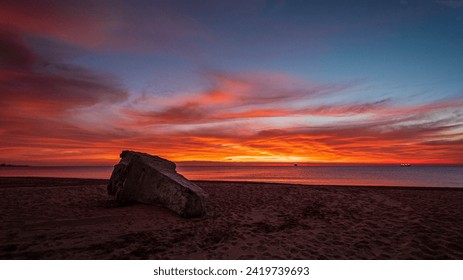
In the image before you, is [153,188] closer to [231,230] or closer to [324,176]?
[231,230]

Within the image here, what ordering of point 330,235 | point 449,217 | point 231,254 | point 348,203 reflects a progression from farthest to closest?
point 348,203
point 449,217
point 330,235
point 231,254

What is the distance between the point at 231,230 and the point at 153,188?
11.4 ft

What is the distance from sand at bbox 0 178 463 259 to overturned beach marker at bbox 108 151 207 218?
339 mm

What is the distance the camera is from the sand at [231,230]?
5109 mm

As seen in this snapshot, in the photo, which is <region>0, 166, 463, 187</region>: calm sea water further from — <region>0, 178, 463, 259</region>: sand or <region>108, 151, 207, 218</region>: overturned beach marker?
<region>108, 151, 207, 218</region>: overturned beach marker

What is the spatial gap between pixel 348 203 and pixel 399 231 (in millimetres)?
3897

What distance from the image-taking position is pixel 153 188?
28.2 feet

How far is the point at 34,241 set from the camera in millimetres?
5238

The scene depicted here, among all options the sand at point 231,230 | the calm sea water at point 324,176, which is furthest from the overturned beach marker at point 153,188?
the calm sea water at point 324,176

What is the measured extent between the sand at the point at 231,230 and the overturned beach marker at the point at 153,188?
34cm
